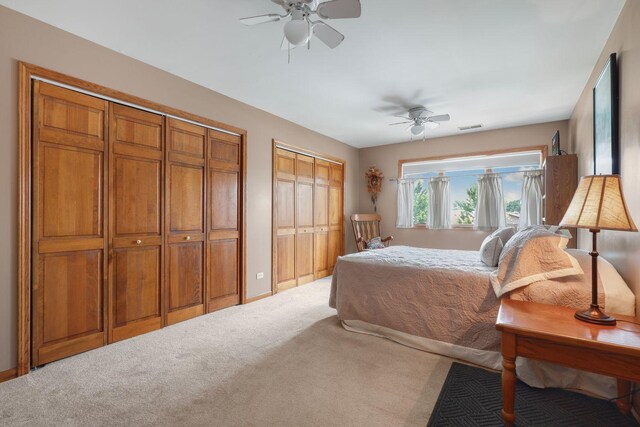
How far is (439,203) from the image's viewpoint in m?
5.49

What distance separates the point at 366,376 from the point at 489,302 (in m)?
1.08

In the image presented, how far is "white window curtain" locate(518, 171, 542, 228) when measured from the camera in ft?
15.1

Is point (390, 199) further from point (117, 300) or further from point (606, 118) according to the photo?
point (117, 300)

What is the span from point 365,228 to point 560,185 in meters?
3.03

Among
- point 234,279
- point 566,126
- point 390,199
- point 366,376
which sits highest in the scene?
point 566,126

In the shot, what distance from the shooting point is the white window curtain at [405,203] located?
19.0 ft

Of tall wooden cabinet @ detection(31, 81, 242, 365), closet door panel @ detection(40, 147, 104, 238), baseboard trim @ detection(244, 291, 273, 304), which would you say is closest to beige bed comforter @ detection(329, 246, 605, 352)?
baseboard trim @ detection(244, 291, 273, 304)

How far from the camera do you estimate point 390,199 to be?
6039mm

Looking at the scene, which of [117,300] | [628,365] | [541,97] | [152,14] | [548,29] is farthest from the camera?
[541,97]

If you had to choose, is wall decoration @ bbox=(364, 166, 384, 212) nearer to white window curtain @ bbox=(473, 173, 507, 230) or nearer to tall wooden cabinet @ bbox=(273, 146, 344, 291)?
tall wooden cabinet @ bbox=(273, 146, 344, 291)

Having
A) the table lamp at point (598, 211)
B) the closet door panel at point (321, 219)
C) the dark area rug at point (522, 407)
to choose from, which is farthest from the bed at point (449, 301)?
the closet door panel at point (321, 219)

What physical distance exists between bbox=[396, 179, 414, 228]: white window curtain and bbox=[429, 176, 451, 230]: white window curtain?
1.20 ft

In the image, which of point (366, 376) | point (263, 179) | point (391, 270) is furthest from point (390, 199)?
point (366, 376)

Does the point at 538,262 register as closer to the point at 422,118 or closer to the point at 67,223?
the point at 422,118
